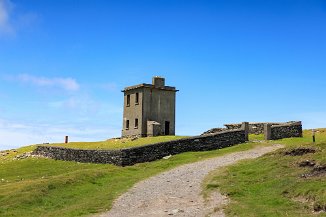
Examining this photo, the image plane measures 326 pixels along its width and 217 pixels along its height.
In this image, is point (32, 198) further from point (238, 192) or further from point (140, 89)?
point (140, 89)

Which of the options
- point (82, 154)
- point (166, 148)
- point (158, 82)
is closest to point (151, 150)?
point (166, 148)

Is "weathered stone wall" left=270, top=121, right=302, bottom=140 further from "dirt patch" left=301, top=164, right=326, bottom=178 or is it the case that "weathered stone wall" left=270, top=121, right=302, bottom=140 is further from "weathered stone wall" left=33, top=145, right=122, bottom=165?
"dirt patch" left=301, top=164, right=326, bottom=178

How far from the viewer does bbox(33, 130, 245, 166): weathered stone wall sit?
124 ft

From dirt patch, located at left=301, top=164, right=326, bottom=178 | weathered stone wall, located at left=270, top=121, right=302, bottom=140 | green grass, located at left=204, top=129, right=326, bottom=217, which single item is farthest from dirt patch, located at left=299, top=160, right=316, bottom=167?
weathered stone wall, located at left=270, top=121, right=302, bottom=140

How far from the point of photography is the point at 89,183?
96.8ft

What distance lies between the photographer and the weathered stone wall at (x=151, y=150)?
124ft

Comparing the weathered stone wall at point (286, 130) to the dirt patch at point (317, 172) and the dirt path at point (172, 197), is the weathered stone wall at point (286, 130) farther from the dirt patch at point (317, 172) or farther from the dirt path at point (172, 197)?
the dirt patch at point (317, 172)

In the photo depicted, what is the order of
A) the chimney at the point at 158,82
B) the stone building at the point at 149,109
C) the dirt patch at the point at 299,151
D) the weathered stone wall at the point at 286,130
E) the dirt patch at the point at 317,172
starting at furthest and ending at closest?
the chimney at the point at 158,82 < the stone building at the point at 149,109 < the weathered stone wall at the point at 286,130 < the dirt patch at the point at 299,151 < the dirt patch at the point at 317,172

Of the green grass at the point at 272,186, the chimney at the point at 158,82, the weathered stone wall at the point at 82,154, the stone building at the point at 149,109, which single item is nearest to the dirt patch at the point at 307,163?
the green grass at the point at 272,186

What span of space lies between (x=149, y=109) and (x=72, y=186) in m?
31.6

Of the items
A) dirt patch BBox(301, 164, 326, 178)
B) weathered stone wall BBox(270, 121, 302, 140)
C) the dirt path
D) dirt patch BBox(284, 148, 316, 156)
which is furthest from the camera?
weathered stone wall BBox(270, 121, 302, 140)

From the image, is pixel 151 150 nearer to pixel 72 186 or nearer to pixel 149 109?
pixel 72 186

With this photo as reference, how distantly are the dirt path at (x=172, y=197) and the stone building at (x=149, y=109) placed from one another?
86.0ft

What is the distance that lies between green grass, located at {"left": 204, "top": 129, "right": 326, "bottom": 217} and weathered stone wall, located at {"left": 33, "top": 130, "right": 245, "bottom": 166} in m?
9.02
